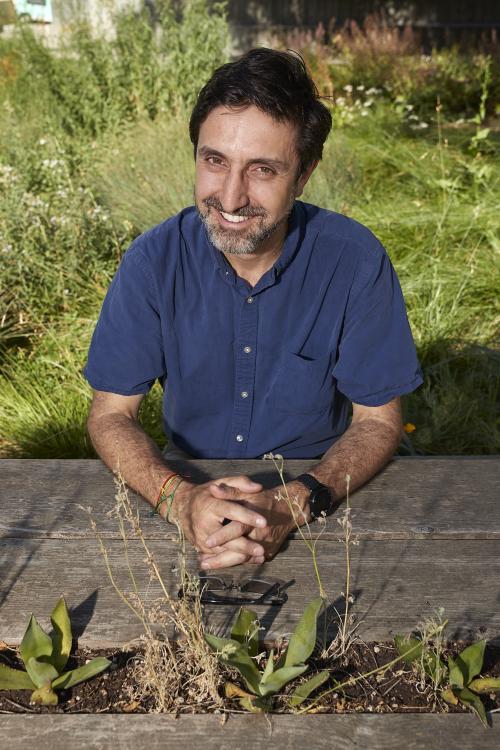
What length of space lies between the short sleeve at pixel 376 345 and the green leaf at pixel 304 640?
100cm

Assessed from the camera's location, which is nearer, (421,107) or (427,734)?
(427,734)

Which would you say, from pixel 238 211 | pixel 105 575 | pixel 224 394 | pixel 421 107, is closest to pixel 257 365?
pixel 224 394

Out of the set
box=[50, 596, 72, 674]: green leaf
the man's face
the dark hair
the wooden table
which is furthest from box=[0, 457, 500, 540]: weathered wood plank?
the dark hair

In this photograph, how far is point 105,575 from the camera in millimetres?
1705

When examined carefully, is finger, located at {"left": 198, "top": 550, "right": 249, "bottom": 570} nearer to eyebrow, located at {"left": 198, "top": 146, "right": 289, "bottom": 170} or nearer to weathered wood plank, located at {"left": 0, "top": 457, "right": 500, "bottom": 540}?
weathered wood plank, located at {"left": 0, "top": 457, "right": 500, "bottom": 540}

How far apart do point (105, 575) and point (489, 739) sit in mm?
764

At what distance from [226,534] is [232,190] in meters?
0.99

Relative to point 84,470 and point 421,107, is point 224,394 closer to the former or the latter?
point 84,470

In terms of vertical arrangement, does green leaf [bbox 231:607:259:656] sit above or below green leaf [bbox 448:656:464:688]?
above

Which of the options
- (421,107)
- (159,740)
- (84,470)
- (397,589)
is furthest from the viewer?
(421,107)

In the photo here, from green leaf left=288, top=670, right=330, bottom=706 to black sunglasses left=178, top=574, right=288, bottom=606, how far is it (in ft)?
0.83

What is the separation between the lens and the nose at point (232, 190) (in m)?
2.30

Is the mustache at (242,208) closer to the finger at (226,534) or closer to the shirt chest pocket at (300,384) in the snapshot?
the shirt chest pocket at (300,384)

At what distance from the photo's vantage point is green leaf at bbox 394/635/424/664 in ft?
4.80
